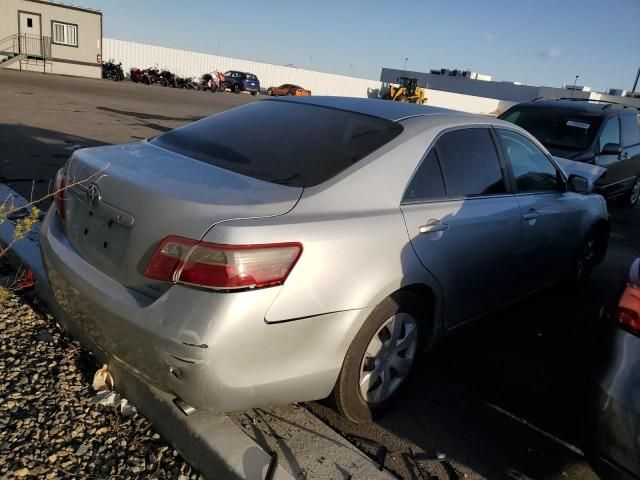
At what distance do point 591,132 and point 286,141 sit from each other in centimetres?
612

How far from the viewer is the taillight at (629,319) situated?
6.72 feet

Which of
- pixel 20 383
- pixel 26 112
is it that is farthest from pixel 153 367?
pixel 26 112

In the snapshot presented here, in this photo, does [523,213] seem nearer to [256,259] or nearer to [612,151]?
[256,259]

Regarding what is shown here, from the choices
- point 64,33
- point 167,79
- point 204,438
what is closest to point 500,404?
point 204,438

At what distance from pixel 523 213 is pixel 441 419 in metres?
1.52

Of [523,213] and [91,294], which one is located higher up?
[523,213]

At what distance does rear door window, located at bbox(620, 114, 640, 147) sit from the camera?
26.5 feet

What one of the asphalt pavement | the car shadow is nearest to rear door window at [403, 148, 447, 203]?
the asphalt pavement

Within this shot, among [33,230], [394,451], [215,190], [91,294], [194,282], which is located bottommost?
[394,451]

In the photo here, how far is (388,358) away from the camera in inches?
107

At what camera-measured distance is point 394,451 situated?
2.55 m

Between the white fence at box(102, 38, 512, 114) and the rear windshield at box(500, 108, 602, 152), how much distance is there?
3559 cm

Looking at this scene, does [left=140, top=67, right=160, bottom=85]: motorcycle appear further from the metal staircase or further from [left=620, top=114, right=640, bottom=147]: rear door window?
[left=620, top=114, right=640, bottom=147]: rear door window

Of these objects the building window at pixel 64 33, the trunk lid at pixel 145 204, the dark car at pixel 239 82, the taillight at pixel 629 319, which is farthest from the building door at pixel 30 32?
the taillight at pixel 629 319
